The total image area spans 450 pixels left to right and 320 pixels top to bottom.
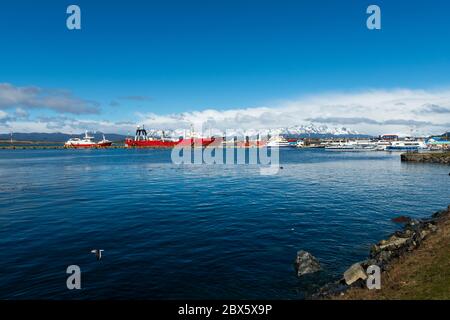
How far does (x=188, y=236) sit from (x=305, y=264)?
12843 millimetres

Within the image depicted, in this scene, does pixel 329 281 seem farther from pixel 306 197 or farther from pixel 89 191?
pixel 89 191

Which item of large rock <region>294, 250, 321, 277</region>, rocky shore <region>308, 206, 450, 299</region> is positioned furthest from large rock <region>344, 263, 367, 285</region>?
large rock <region>294, 250, 321, 277</region>

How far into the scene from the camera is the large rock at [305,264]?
22.4m

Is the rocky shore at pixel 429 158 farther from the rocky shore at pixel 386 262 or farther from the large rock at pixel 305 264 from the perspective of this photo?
the large rock at pixel 305 264

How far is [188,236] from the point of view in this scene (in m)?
31.2

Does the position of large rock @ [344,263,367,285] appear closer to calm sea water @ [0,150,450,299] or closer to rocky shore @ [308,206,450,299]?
rocky shore @ [308,206,450,299]

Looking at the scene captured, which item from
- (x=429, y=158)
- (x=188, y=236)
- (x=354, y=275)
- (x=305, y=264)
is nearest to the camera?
(x=354, y=275)

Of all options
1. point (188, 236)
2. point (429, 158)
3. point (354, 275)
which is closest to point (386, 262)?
point (354, 275)

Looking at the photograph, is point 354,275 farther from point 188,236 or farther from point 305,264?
point 188,236

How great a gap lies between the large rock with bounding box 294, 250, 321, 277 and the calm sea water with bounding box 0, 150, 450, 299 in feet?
2.07

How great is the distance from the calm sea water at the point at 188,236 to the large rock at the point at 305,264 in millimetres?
630

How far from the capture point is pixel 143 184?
69125 millimetres

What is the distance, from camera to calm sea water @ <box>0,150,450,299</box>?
20.9 metres
